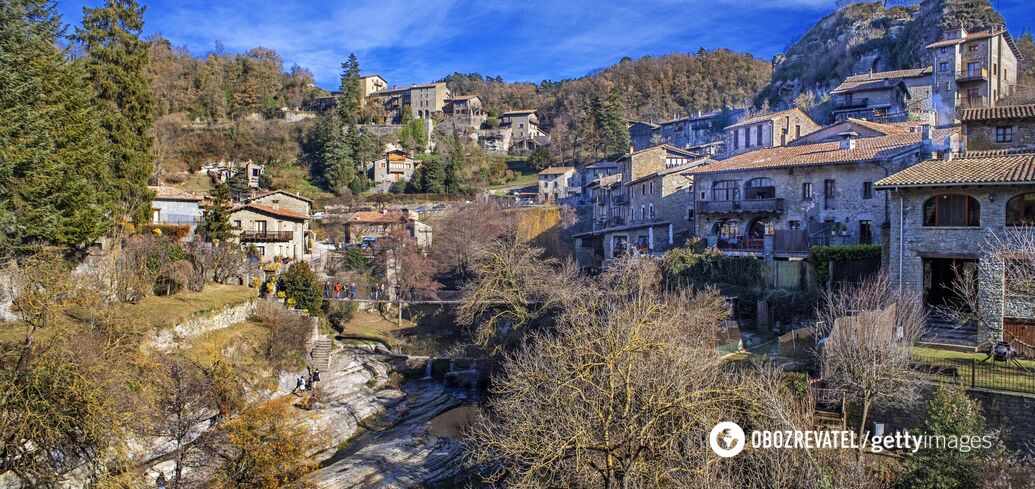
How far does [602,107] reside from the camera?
78875 mm

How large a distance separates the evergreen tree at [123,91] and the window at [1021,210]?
119 feet

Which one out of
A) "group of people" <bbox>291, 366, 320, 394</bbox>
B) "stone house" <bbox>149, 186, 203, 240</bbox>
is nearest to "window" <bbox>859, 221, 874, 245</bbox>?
"group of people" <bbox>291, 366, 320, 394</bbox>

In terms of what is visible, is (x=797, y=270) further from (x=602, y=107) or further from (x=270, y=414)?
(x=602, y=107)

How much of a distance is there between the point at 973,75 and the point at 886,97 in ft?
20.9

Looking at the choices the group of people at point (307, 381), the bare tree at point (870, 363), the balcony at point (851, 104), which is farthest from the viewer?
the balcony at point (851, 104)

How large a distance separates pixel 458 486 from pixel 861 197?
79.4 feet

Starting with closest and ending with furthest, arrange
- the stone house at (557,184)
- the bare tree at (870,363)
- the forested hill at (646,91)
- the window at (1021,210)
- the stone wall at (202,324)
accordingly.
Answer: the bare tree at (870,363) < the window at (1021,210) < the stone wall at (202,324) < the stone house at (557,184) < the forested hill at (646,91)

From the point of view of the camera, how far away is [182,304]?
28.4m

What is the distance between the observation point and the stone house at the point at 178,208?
4306 cm

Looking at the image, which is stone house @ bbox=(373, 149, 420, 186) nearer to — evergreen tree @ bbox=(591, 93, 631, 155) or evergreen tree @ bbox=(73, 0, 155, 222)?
evergreen tree @ bbox=(591, 93, 631, 155)

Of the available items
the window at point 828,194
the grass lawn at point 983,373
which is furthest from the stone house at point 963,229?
the window at point 828,194

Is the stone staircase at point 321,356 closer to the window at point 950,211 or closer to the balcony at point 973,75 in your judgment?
the window at point 950,211

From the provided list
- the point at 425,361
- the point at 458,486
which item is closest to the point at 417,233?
the point at 425,361

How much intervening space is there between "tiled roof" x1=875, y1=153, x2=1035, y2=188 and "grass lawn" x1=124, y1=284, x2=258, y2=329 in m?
27.0
